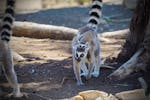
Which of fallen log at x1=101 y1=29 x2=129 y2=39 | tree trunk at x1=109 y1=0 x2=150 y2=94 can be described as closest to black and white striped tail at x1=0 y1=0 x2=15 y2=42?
tree trunk at x1=109 y1=0 x2=150 y2=94

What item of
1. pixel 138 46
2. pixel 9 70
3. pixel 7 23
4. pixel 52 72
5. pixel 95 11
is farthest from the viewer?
pixel 52 72

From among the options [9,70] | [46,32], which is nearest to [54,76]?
[9,70]

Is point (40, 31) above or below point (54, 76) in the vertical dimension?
below

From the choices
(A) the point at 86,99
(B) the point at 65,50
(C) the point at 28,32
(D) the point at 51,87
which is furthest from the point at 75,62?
(C) the point at 28,32

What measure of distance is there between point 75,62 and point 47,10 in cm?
→ 910

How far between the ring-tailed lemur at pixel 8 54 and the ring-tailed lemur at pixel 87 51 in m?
0.95

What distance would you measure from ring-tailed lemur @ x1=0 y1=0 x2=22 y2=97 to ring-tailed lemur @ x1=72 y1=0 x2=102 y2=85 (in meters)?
0.95

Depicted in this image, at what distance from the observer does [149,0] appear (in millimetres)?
6727

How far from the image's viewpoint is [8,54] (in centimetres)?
637

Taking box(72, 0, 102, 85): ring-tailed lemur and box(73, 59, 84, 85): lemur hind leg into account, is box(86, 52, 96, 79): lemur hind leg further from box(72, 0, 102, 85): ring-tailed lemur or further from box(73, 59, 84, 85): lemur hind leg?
box(73, 59, 84, 85): lemur hind leg

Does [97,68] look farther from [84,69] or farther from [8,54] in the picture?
[8,54]

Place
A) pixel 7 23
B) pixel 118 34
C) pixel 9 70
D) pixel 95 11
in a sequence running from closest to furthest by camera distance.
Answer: pixel 9 70 < pixel 7 23 < pixel 95 11 < pixel 118 34

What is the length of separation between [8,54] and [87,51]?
1206 millimetres

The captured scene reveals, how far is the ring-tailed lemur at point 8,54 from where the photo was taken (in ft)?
20.7
